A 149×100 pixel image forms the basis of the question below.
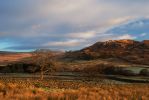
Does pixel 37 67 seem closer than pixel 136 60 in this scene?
Yes

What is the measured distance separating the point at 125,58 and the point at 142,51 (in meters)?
15.4

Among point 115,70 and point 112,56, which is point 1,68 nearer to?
point 115,70

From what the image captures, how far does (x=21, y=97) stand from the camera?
1983 cm

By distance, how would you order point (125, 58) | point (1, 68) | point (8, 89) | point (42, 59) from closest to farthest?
point (8, 89) < point (42, 59) < point (1, 68) < point (125, 58)

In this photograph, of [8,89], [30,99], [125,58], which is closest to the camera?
[30,99]

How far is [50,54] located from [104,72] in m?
30.0

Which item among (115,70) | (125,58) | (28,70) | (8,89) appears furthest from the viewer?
(125,58)

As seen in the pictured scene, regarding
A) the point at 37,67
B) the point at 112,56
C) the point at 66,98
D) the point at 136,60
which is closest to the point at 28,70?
the point at 37,67

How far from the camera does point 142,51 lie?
638 feet

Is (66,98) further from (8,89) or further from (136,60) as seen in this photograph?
(136,60)

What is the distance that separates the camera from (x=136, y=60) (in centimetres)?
17225

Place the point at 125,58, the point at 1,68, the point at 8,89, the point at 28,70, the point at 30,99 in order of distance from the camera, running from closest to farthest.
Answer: the point at 30,99
the point at 8,89
the point at 28,70
the point at 1,68
the point at 125,58

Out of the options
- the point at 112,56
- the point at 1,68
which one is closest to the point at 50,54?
the point at 1,68

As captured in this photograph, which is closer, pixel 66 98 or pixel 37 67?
pixel 66 98
